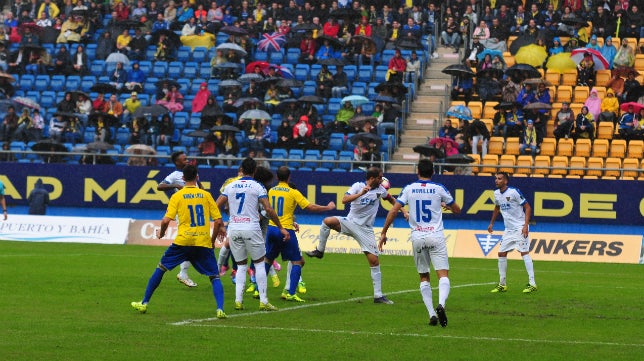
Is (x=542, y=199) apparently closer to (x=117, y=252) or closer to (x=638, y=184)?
(x=638, y=184)

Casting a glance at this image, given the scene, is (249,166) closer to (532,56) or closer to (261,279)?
(261,279)

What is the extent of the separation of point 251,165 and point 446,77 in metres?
26.2

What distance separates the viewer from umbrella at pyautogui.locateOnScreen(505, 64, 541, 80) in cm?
3941

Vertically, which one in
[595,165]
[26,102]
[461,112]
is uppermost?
[461,112]

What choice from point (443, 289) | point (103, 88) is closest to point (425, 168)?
point (443, 289)

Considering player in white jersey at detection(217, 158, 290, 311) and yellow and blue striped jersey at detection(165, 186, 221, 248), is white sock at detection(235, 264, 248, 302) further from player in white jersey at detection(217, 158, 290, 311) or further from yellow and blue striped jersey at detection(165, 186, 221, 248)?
yellow and blue striped jersey at detection(165, 186, 221, 248)

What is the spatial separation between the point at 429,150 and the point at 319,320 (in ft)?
65.5

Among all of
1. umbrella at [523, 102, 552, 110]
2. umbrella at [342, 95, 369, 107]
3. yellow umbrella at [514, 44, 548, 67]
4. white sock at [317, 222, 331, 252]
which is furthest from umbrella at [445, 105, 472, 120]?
white sock at [317, 222, 331, 252]

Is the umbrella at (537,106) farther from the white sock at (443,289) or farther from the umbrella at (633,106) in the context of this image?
the white sock at (443,289)

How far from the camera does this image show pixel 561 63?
40.4m

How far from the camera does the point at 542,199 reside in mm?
36344

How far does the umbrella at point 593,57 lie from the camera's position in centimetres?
3997

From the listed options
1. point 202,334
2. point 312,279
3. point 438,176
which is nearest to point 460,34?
point 438,176

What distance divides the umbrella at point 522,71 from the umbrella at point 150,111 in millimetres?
11780
